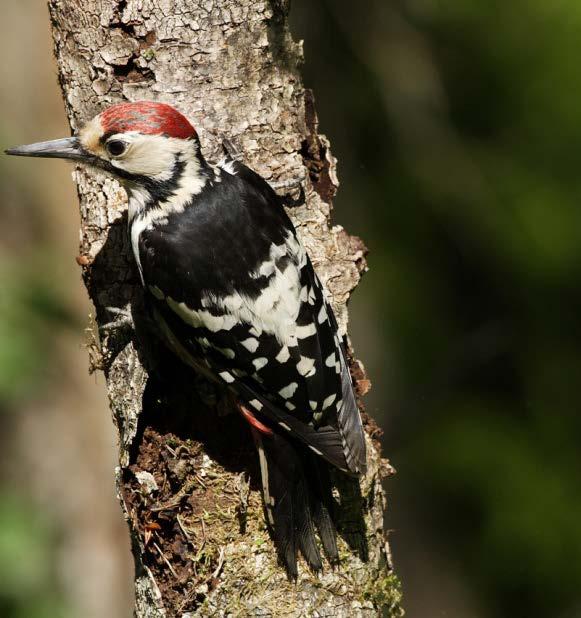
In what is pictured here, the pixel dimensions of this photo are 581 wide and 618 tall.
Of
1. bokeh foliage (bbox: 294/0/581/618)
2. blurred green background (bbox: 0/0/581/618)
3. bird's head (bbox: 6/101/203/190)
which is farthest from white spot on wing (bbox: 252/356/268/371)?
bokeh foliage (bbox: 294/0/581/618)

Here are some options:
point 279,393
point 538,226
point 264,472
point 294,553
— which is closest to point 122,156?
point 279,393

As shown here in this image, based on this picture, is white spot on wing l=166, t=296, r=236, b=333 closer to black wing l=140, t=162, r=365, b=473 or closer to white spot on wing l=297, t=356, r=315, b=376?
black wing l=140, t=162, r=365, b=473

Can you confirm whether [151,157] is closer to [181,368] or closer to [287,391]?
[181,368]

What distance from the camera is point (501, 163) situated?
16.7 ft

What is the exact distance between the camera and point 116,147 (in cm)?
278

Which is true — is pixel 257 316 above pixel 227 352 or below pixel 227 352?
above

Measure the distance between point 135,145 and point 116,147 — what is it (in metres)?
0.06

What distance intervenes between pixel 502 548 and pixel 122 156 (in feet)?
10.9

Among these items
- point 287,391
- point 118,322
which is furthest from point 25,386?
point 287,391

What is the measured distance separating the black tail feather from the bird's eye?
3.34ft

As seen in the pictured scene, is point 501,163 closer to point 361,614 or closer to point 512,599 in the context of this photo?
point 512,599

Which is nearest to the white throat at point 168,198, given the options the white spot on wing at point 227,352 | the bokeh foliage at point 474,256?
the white spot on wing at point 227,352

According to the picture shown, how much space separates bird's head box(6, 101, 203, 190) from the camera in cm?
273

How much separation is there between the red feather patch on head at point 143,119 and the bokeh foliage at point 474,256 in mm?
2651
